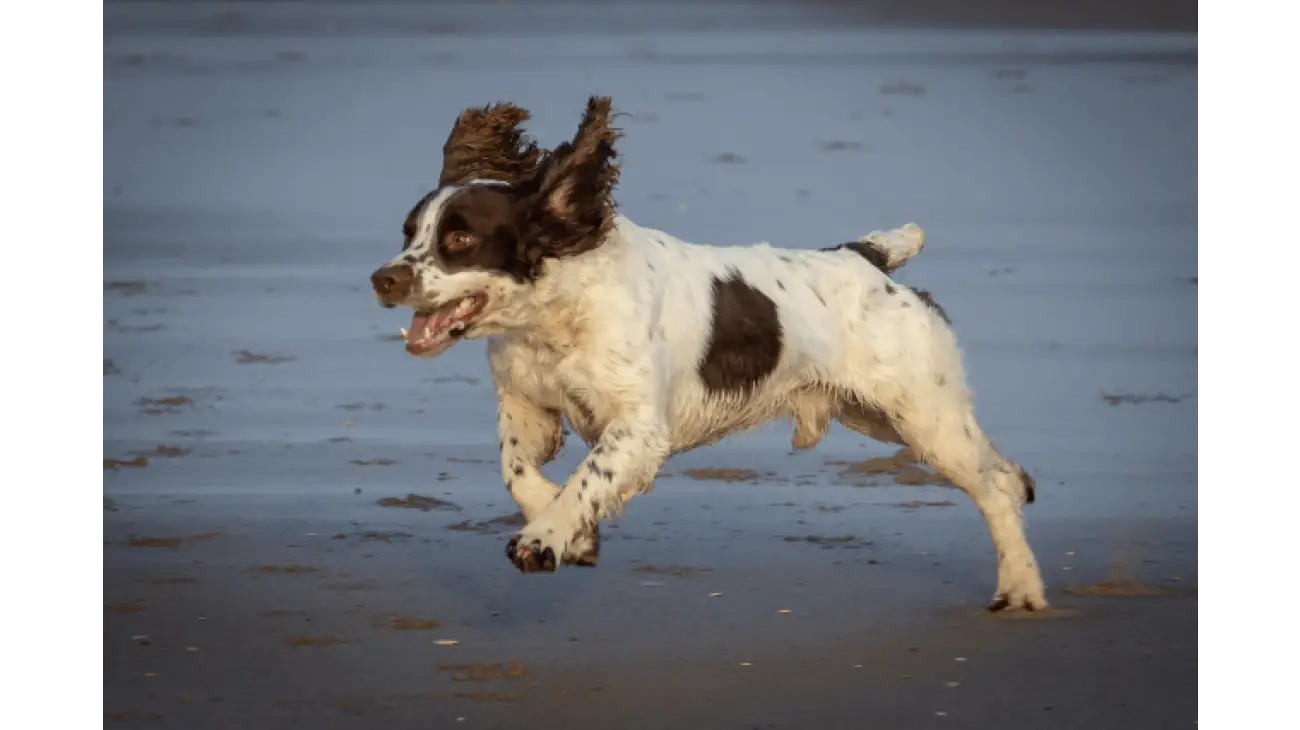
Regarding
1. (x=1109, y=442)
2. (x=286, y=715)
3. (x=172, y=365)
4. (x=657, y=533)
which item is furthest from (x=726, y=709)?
(x=172, y=365)

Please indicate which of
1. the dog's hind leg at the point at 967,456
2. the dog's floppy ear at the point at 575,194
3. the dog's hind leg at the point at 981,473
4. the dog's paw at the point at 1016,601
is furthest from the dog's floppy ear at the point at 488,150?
the dog's paw at the point at 1016,601

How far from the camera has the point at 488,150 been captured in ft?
24.6

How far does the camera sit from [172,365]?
1151 centimetres

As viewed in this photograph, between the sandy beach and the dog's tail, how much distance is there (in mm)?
1089

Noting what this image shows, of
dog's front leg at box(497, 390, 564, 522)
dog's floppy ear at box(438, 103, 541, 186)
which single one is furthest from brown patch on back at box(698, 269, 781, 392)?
dog's floppy ear at box(438, 103, 541, 186)

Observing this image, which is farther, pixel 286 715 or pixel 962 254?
pixel 962 254

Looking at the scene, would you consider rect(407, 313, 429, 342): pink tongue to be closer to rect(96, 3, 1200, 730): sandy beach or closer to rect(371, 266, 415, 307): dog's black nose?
rect(371, 266, 415, 307): dog's black nose

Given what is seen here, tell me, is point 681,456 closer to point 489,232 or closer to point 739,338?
point 739,338

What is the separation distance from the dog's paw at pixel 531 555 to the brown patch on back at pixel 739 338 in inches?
40.8

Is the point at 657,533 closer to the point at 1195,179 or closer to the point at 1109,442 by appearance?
the point at 1109,442

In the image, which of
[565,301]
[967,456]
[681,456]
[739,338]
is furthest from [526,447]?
[681,456]

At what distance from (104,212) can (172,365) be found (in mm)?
3723

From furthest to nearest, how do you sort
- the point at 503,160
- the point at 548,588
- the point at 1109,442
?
the point at 1109,442, the point at 548,588, the point at 503,160

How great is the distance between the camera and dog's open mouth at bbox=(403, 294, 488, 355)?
23.2 ft
